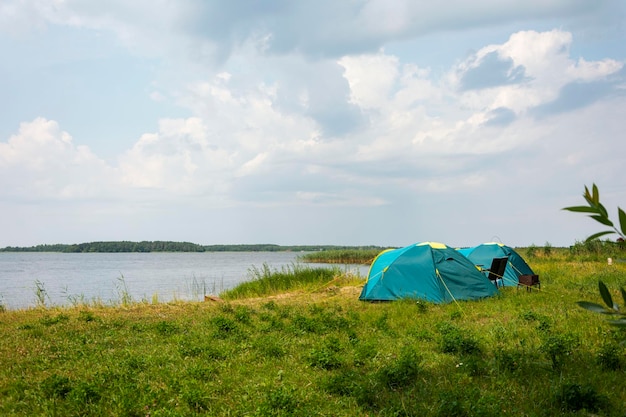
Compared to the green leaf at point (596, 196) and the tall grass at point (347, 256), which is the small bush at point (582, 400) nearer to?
the green leaf at point (596, 196)

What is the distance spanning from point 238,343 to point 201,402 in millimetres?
2536

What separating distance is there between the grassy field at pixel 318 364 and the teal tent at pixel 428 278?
1462 millimetres

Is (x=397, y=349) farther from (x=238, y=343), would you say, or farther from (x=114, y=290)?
(x=114, y=290)

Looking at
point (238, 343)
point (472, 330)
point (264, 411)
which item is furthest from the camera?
point (472, 330)

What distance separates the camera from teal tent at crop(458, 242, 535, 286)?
16.8 metres

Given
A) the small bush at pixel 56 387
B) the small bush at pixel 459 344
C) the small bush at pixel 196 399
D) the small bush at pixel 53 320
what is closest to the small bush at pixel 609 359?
the small bush at pixel 459 344

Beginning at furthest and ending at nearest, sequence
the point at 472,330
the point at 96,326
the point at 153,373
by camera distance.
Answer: the point at 96,326 < the point at 472,330 < the point at 153,373

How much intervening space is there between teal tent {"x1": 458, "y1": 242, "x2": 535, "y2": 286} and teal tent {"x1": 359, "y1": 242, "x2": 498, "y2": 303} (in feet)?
12.4

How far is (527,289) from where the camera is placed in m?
14.1

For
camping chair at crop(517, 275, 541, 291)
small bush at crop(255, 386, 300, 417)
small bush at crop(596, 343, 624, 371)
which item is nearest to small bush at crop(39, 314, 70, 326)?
small bush at crop(255, 386, 300, 417)

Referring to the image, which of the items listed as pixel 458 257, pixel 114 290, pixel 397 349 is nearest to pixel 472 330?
pixel 397 349

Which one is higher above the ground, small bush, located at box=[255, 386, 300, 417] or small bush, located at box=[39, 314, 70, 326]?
small bush, located at box=[39, 314, 70, 326]

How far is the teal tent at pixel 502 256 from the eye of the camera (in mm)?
16781

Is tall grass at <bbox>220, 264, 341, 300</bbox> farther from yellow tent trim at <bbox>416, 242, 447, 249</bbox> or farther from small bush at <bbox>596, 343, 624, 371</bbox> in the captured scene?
small bush at <bbox>596, 343, 624, 371</bbox>
